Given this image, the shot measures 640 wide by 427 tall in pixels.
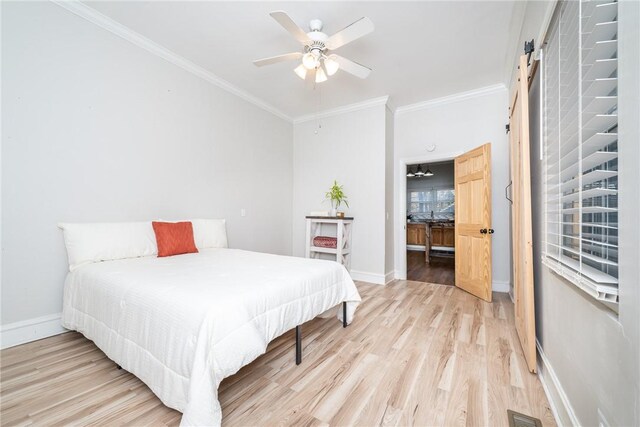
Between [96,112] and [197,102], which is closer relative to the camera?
[96,112]

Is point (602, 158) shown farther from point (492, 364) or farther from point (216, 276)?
point (216, 276)

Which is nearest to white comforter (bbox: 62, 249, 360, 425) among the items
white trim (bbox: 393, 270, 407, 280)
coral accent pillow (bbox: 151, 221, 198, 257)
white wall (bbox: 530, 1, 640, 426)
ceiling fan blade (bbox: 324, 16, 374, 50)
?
coral accent pillow (bbox: 151, 221, 198, 257)

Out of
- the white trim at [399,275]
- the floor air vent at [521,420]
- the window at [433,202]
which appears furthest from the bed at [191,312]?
the window at [433,202]

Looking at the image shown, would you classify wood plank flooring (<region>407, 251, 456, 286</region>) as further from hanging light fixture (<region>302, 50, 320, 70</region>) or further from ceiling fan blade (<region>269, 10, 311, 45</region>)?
ceiling fan blade (<region>269, 10, 311, 45</region>)

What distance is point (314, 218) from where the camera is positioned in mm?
4312

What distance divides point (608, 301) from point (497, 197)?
3.33 m

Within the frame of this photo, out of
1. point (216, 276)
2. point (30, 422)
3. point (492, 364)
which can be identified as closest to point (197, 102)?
point (216, 276)

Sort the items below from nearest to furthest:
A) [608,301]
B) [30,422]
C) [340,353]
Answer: [608,301] < [30,422] < [340,353]

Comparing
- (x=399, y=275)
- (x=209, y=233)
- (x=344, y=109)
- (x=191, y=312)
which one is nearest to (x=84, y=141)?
(x=209, y=233)

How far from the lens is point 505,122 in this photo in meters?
3.73

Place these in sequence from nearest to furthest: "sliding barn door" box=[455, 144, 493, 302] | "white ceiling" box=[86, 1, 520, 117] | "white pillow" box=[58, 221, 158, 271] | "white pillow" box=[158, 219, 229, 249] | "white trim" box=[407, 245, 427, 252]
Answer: "white pillow" box=[58, 221, 158, 271], "white ceiling" box=[86, 1, 520, 117], "white pillow" box=[158, 219, 229, 249], "sliding barn door" box=[455, 144, 493, 302], "white trim" box=[407, 245, 427, 252]

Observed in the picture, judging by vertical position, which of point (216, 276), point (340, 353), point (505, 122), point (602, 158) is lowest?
point (340, 353)

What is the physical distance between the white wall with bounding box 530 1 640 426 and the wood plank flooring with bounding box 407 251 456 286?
9.79 feet

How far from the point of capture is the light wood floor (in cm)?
138
